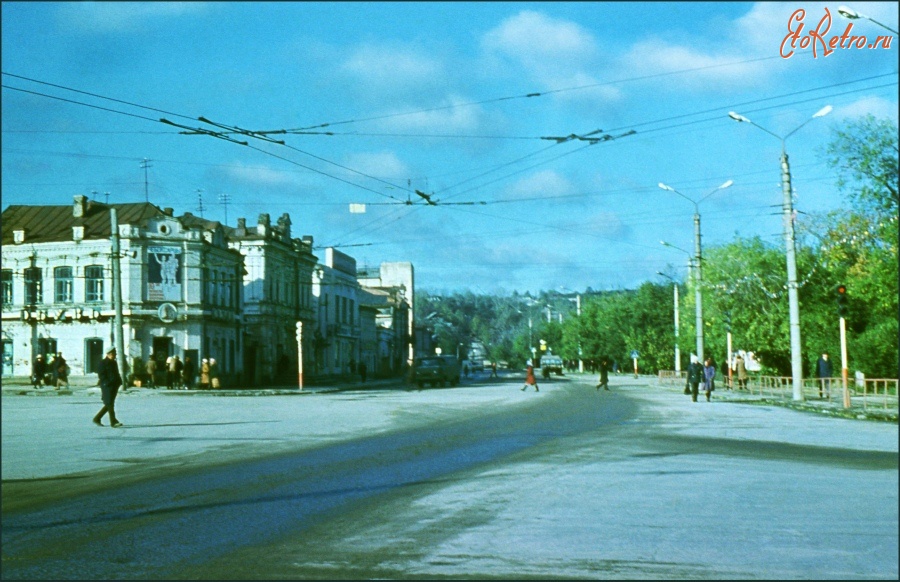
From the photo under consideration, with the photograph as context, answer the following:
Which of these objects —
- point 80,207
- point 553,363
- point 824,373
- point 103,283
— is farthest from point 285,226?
point 553,363

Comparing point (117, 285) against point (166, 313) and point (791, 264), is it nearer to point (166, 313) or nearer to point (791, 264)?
point (166, 313)

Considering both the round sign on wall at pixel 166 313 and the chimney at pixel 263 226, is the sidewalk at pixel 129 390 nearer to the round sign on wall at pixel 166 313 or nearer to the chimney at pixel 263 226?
the round sign on wall at pixel 166 313

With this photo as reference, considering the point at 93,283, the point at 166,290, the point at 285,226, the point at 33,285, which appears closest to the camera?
the point at 33,285

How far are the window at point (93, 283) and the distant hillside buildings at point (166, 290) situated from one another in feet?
0.10

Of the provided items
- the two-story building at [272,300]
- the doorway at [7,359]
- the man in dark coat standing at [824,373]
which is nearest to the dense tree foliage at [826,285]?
the man in dark coat standing at [824,373]

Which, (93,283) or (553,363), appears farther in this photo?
(553,363)

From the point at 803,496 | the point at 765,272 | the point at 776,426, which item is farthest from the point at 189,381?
the point at 765,272

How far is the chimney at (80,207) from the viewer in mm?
17167

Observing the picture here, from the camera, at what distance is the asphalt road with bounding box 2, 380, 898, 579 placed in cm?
738

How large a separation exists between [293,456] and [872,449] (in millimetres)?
9273

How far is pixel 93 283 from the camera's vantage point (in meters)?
19.5

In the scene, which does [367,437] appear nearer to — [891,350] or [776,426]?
[776,426]

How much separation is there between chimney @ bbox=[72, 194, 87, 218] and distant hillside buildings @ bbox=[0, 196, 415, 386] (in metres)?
0.04

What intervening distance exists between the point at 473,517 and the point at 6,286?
32.0 ft
